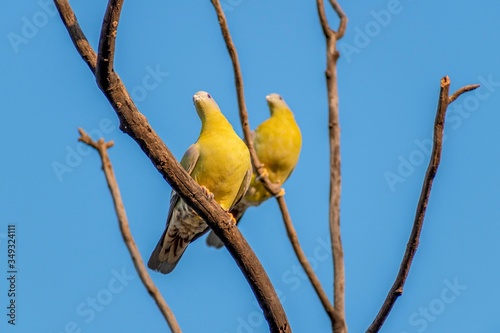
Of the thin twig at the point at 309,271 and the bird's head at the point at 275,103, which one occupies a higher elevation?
the bird's head at the point at 275,103

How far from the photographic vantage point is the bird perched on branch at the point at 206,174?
267 inches

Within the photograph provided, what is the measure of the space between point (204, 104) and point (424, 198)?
3.57 meters

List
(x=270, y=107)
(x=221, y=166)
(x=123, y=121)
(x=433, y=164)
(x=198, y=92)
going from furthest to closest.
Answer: (x=270, y=107) < (x=198, y=92) < (x=221, y=166) < (x=123, y=121) < (x=433, y=164)

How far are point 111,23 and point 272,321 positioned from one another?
1.96 metres

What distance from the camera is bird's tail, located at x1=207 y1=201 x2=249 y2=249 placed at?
934 centimetres

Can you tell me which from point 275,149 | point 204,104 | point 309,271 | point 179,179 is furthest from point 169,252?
point 309,271

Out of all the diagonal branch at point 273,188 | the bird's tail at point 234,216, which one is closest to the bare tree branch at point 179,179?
the diagonal branch at point 273,188

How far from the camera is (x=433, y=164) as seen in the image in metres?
3.82

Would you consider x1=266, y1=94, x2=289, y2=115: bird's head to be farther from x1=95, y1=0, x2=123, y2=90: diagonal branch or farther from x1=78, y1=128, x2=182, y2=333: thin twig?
x1=78, y1=128, x2=182, y2=333: thin twig

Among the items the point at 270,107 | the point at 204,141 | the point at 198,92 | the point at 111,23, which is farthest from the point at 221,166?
the point at 270,107

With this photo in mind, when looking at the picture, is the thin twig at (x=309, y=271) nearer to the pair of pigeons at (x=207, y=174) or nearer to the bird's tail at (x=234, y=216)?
the pair of pigeons at (x=207, y=174)

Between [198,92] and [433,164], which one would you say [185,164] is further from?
[433,164]

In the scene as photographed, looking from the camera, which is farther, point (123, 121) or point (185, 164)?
point (185, 164)

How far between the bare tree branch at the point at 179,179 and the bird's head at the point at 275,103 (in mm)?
5261
